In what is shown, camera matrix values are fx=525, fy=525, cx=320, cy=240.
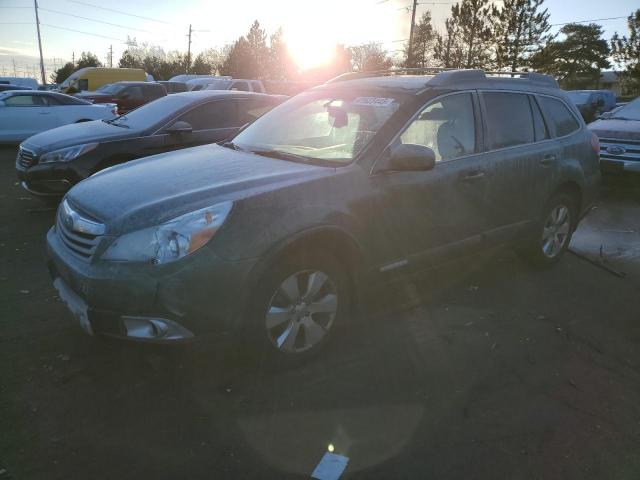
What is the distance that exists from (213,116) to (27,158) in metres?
2.40

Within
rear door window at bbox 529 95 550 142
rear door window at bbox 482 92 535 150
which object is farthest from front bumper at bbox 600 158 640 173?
rear door window at bbox 482 92 535 150

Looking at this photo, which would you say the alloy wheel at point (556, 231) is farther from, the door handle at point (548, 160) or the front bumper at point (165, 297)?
the front bumper at point (165, 297)

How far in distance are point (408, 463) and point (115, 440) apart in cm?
143

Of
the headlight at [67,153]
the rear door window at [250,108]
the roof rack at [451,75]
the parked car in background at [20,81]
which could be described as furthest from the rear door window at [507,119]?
the parked car in background at [20,81]

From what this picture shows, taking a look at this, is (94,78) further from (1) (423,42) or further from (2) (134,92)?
(1) (423,42)

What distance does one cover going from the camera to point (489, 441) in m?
2.64

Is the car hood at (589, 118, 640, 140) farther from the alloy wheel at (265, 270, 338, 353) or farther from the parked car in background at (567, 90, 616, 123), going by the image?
the parked car in background at (567, 90, 616, 123)

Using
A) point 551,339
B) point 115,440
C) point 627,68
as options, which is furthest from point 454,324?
point 627,68

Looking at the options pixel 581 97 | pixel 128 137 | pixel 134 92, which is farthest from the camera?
pixel 581 97

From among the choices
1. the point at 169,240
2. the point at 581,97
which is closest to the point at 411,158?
the point at 169,240

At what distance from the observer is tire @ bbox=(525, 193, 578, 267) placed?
4879 millimetres

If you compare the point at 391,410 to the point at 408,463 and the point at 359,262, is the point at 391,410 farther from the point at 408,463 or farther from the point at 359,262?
the point at 359,262

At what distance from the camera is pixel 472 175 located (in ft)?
12.9

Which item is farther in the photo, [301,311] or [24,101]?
[24,101]
